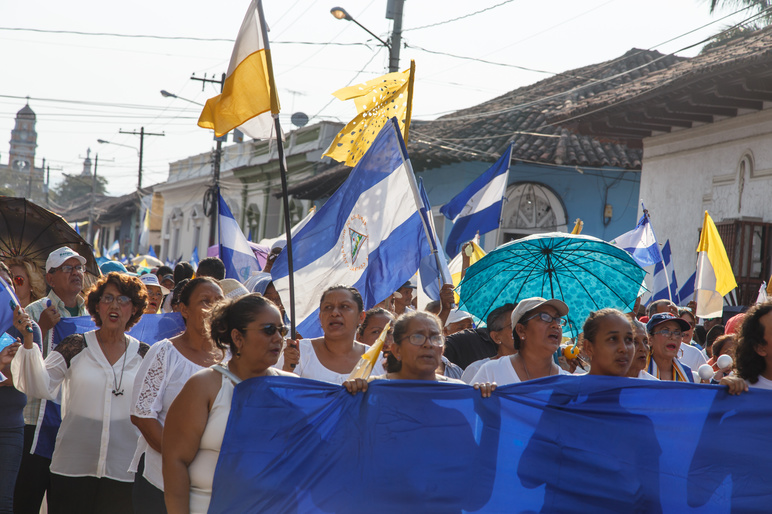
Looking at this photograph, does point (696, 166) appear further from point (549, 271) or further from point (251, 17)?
point (251, 17)

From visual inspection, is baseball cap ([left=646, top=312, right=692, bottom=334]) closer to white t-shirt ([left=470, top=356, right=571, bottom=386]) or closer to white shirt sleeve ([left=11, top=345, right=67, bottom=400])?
white t-shirt ([left=470, top=356, right=571, bottom=386])

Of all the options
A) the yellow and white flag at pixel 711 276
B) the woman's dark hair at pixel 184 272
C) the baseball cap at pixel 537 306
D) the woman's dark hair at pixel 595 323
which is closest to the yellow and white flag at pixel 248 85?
the baseball cap at pixel 537 306

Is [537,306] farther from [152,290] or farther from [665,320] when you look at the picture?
[152,290]

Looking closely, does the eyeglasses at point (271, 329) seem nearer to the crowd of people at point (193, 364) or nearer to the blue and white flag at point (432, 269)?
the crowd of people at point (193, 364)

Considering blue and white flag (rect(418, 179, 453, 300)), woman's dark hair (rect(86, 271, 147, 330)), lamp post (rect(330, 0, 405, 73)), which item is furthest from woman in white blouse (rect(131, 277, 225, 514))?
lamp post (rect(330, 0, 405, 73))

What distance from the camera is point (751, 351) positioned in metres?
4.66

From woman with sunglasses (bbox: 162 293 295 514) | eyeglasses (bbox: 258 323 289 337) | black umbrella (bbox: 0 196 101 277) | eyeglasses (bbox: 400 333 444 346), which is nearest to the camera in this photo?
woman with sunglasses (bbox: 162 293 295 514)

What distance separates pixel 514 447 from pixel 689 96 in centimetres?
967

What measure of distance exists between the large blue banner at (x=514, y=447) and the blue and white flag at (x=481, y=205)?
6.33 metres

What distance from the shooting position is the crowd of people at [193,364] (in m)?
4.05

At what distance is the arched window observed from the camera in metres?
20.7

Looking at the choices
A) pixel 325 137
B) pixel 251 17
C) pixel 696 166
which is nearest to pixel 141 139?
pixel 325 137

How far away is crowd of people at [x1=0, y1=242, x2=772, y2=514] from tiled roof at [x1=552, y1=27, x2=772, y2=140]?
653 cm

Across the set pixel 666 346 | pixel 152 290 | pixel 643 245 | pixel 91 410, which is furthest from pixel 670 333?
pixel 643 245
